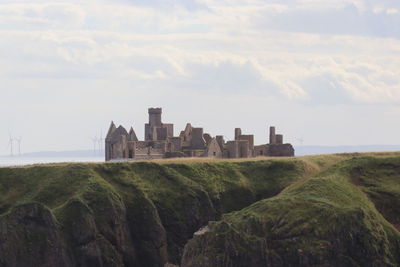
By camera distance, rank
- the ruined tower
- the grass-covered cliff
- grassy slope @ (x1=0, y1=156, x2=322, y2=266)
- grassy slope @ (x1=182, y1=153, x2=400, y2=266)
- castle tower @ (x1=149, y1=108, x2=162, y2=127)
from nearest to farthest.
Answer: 1. grassy slope @ (x1=182, y1=153, x2=400, y2=266)
2. the grass-covered cliff
3. grassy slope @ (x1=0, y1=156, x2=322, y2=266)
4. the ruined tower
5. castle tower @ (x1=149, y1=108, x2=162, y2=127)

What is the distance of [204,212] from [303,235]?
75.6 ft

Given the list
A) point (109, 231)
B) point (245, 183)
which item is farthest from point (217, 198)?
point (109, 231)

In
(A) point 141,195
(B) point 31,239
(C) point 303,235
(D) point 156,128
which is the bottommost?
(B) point 31,239

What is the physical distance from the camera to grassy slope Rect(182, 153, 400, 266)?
369 ft

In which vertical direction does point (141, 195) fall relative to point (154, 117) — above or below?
below

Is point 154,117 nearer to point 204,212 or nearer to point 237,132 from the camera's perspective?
point 237,132

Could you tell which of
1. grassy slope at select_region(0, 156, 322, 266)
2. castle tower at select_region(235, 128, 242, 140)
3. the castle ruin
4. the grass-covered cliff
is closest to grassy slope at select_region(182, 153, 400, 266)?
the grass-covered cliff

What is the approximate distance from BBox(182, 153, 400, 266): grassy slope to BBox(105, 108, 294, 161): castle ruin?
3631 cm

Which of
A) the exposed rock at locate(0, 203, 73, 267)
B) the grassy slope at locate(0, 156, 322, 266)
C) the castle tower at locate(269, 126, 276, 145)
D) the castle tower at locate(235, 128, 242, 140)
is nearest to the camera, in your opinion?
the exposed rock at locate(0, 203, 73, 267)

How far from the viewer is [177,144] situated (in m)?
166

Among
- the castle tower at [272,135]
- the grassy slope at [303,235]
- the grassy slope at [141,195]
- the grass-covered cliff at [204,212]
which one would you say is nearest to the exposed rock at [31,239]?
the grass-covered cliff at [204,212]

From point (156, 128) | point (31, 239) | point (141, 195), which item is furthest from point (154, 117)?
point (31, 239)

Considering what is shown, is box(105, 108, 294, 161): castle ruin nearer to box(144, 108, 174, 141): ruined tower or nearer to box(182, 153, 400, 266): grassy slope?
box(144, 108, 174, 141): ruined tower

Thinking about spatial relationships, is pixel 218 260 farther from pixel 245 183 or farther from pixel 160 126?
pixel 160 126
